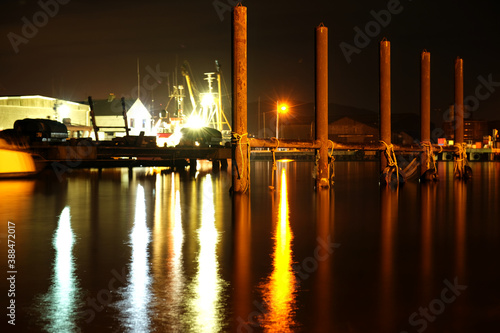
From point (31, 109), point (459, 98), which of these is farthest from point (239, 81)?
point (31, 109)

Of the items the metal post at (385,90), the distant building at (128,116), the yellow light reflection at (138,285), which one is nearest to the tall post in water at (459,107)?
the metal post at (385,90)

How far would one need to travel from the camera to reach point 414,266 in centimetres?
682

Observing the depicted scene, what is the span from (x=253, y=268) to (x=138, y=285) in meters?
1.43

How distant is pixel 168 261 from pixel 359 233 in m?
3.68

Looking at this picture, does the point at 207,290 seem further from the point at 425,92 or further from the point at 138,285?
the point at 425,92

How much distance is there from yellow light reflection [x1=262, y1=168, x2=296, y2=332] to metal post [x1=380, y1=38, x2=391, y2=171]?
38.7 feet

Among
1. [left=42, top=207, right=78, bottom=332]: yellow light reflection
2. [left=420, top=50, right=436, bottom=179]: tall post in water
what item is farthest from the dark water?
[left=420, top=50, right=436, bottom=179]: tall post in water

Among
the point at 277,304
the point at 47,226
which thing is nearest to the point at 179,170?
the point at 47,226

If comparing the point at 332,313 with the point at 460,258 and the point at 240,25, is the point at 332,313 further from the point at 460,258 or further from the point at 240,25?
the point at 240,25

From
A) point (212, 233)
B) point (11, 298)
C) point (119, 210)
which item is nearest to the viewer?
point (11, 298)

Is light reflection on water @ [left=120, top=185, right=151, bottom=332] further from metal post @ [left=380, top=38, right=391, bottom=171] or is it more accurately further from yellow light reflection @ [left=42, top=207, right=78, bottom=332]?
metal post @ [left=380, top=38, right=391, bottom=171]

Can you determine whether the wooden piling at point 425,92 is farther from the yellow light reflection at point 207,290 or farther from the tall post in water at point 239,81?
the yellow light reflection at point 207,290

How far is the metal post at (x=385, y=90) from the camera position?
65.0 ft

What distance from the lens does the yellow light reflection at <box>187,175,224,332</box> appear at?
471cm
